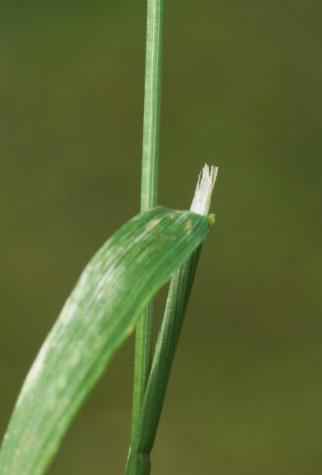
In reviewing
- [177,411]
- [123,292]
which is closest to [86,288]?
[123,292]

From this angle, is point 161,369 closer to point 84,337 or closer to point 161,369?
point 161,369

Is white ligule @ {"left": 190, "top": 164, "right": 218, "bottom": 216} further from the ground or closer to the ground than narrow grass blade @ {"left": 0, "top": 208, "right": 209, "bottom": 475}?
further from the ground

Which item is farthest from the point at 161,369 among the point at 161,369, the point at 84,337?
the point at 84,337

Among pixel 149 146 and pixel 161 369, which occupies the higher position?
pixel 149 146

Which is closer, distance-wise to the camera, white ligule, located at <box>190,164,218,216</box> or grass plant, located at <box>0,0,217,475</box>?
grass plant, located at <box>0,0,217,475</box>

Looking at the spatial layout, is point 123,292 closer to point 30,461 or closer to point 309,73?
point 30,461

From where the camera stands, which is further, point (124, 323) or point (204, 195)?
point (204, 195)
